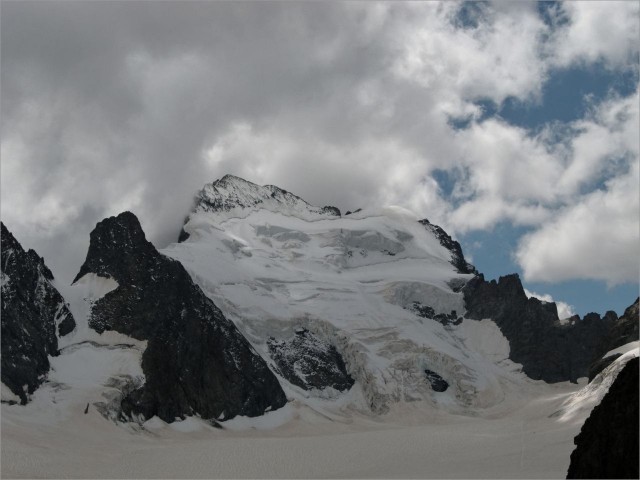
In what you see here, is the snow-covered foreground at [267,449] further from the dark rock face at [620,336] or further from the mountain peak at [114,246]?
the mountain peak at [114,246]

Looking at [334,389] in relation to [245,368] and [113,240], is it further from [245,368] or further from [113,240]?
[113,240]

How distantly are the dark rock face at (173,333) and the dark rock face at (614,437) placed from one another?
12638 centimetres

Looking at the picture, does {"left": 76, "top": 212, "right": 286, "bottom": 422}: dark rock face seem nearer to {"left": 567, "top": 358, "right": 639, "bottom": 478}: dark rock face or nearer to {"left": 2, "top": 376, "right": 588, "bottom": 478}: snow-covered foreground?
{"left": 2, "top": 376, "right": 588, "bottom": 478}: snow-covered foreground

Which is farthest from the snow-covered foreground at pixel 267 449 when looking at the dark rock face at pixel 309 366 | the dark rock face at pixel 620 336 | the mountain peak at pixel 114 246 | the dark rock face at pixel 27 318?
the mountain peak at pixel 114 246

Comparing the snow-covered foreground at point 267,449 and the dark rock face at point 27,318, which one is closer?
the snow-covered foreground at point 267,449

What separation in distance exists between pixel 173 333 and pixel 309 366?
116 ft

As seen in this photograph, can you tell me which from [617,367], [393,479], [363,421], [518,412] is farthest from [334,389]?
[393,479]

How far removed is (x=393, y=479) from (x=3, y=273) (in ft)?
285

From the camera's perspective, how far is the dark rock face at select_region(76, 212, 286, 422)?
163 metres

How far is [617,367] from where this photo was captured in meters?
148

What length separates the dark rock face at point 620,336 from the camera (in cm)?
17105

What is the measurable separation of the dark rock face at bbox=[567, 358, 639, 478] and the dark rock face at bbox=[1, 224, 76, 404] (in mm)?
115913

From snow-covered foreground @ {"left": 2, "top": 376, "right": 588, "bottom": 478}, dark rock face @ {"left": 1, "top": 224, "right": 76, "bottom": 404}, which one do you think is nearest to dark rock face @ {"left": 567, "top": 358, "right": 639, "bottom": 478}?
snow-covered foreground @ {"left": 2, "top": 376, "right": 588, "bottom": 478}

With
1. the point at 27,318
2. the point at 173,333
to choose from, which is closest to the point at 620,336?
the point at 173,333
